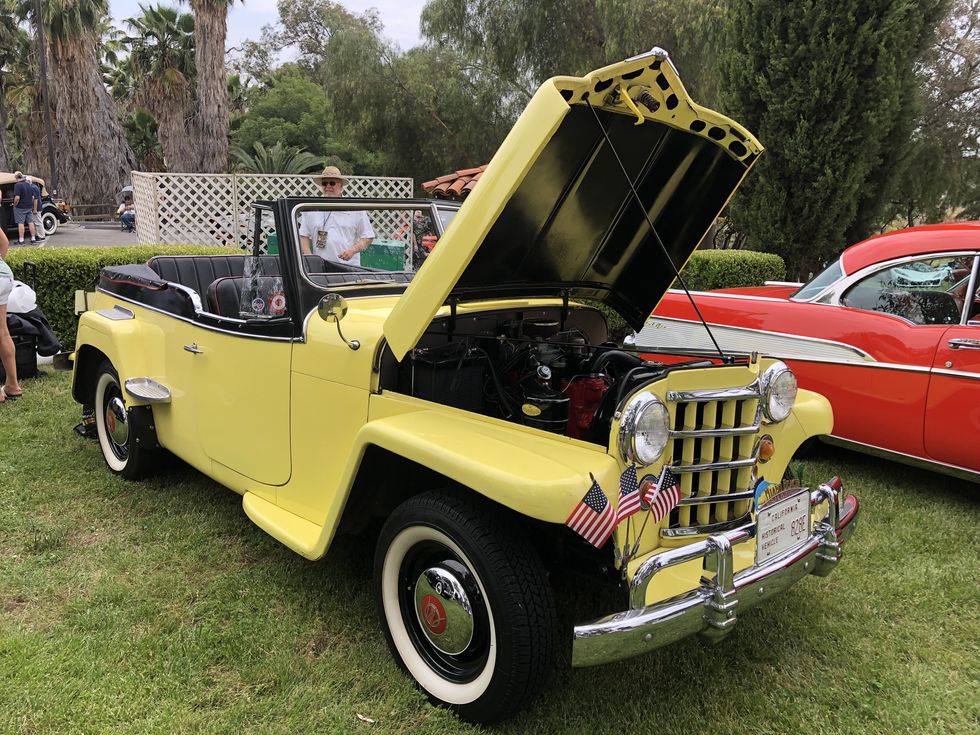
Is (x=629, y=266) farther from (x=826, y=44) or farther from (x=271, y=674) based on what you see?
(x=826, y=44)

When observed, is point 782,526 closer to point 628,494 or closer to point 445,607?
point 628,494

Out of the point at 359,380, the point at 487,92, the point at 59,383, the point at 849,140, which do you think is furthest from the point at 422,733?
the point at 487,92

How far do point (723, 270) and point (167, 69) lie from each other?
27412 millimetres

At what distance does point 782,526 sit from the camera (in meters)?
2.29

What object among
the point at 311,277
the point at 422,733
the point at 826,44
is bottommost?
the point at 422,733

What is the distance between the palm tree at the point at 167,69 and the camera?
2743 cm

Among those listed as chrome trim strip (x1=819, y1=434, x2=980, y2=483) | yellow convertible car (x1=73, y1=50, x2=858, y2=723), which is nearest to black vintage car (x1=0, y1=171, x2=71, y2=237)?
yellow convertible car (x1=73, y1=50, x2=858, y2=723)

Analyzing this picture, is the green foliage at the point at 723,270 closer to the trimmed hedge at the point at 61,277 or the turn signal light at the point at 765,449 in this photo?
the turn signal light at the point at 765,449

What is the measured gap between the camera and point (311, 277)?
3.10 metres

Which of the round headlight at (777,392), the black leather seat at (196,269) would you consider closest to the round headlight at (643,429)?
the round headlight at (777,392)

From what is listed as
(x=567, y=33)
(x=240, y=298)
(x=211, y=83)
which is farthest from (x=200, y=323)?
(x=211, y=83)

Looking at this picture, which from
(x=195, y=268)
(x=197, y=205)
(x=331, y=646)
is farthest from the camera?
(x=197, y=205)

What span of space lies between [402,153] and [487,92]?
4.02m

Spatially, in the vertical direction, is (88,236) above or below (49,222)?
below
